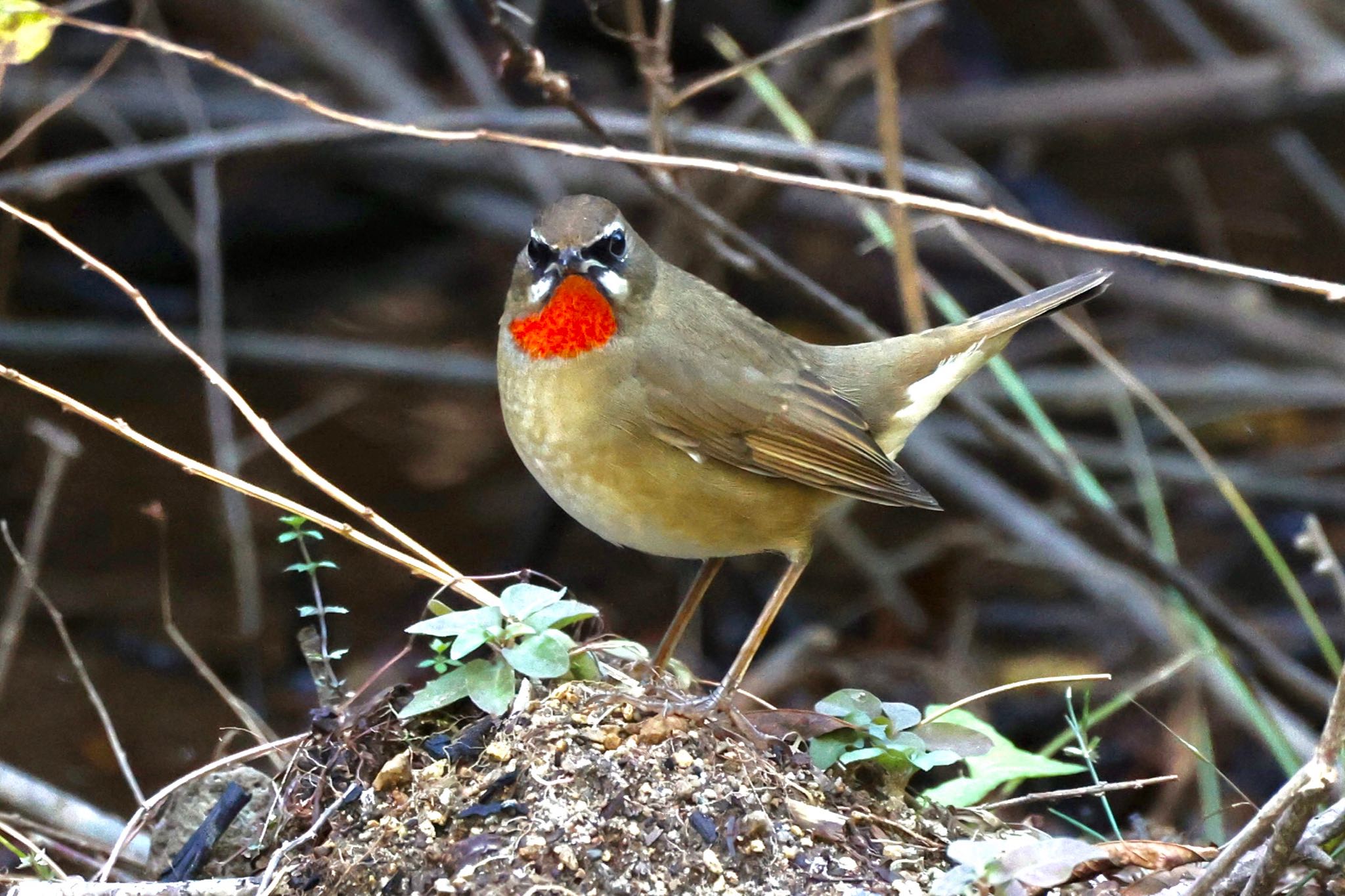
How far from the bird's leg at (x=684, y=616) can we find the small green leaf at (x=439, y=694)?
1.69 feet

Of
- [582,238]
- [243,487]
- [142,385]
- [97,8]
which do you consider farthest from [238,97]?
[243,487]

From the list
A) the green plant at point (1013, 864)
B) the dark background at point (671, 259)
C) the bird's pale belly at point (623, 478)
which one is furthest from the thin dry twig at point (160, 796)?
the dark background at point (671, 259)

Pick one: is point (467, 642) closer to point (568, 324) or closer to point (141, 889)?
point (141, 889)

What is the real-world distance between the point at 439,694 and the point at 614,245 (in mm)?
1213

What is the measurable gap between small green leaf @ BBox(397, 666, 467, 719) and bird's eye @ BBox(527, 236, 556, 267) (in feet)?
3.35

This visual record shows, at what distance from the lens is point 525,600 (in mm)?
2863

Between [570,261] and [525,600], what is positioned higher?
[570,261]

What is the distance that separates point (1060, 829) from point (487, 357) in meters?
3.43

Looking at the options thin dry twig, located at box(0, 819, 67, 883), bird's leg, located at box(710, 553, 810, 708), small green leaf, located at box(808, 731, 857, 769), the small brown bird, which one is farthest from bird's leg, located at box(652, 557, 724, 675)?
thin dry twig, located at box(0, 819, 67, 883)

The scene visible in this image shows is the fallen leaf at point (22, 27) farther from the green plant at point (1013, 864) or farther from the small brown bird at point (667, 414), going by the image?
the green plant at point (1013, 864)

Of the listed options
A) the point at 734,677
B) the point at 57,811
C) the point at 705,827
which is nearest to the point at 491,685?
the point at 705,827

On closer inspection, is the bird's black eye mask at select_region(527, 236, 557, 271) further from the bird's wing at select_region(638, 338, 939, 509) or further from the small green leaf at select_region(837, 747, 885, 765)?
the small green leaf at select_region(837, 747, 885, 765)

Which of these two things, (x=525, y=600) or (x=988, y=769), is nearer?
(x=525, y=600)

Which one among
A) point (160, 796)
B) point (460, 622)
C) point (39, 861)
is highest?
point (460, 622)
